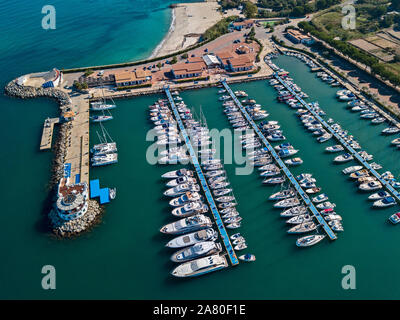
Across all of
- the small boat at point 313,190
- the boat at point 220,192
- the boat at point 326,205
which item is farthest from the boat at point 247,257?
the small boat at point 313,190

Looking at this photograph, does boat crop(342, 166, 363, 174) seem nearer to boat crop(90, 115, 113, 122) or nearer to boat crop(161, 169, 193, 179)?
boat crop(161, 169, 193, 179)

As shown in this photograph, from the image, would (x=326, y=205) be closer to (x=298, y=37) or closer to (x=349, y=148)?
(x=349, y=148)

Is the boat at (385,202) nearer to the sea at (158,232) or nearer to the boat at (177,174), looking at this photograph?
Result: the sea at (158,232)

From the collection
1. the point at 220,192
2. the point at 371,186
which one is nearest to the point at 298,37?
the point at 371,186

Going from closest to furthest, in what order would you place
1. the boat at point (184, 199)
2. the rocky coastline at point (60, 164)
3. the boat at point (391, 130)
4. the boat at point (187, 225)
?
the boat at point (187, 225)
the rocky coastline at point (60, 164)
the boat at point (184, 199)
the boat at point (391, 130)

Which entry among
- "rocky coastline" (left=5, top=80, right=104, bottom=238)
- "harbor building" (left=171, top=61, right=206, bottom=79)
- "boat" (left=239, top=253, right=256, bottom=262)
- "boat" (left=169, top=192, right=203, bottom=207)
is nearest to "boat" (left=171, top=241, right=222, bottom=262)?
"boat" (left=239, top=253, right=256, bottom=262)

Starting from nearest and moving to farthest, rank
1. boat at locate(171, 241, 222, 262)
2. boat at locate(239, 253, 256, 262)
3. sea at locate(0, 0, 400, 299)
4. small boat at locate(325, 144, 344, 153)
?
sea at locate(0, 0, 400, 299)
boat at locate(171, 241, 222, 262)
boat at locate(239, 253, 256, 262)
small boat at locate(325, 144, 344, 153)
